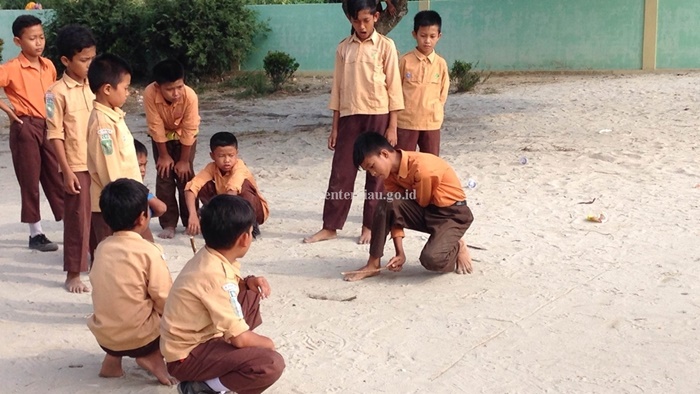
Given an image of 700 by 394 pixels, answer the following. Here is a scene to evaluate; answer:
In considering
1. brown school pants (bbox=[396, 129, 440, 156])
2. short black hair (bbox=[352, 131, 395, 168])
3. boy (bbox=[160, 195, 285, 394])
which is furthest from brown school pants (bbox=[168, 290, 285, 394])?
brown school pants (bbox=[396, 129, 440, 156])

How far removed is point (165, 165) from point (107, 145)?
5.48ft

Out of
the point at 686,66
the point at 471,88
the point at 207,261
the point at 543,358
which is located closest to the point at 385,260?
the point at 543,358

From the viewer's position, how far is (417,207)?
17.1ft

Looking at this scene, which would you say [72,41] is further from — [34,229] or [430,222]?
[430,222]

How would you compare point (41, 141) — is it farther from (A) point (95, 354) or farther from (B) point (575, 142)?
(B) point (575, 142)

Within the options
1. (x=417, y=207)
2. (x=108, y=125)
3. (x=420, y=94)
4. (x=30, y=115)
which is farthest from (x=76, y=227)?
(x=420, y=94)

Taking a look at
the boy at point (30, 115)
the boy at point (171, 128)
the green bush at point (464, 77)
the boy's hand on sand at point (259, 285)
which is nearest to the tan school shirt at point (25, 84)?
the boy at point (30, 115)

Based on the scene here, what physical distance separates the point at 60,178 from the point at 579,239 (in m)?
3.78

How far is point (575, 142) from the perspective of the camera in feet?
30.5

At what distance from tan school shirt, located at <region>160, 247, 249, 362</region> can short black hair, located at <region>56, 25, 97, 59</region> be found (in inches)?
88.0

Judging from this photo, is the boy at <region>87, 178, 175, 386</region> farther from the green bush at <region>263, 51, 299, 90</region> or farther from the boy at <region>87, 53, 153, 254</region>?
the green bush at <region>263, 51, 299, 90</region>

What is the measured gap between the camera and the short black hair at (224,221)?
3.33 metres

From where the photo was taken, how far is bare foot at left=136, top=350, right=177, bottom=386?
3797mm

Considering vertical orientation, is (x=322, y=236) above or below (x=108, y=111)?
below
